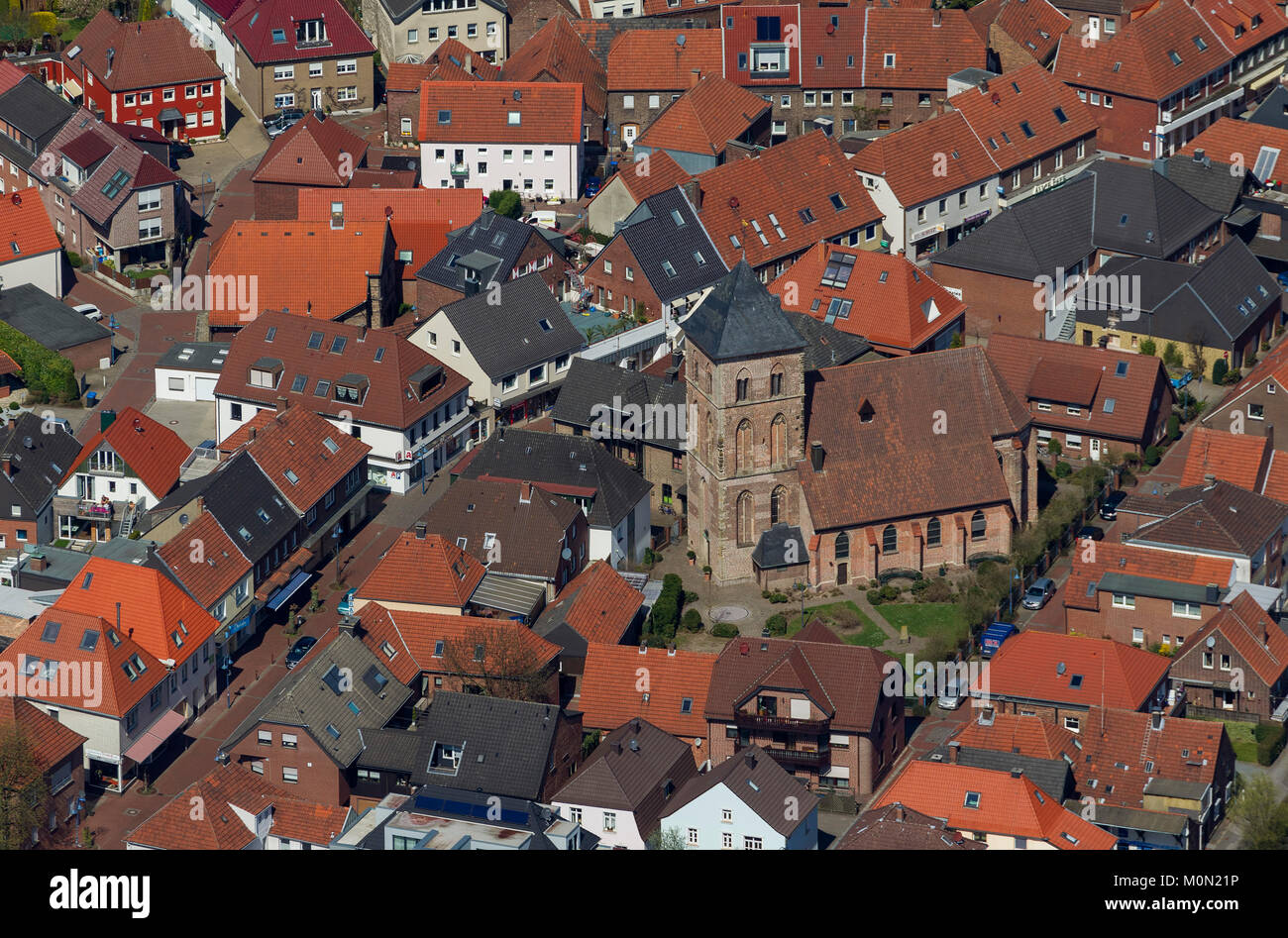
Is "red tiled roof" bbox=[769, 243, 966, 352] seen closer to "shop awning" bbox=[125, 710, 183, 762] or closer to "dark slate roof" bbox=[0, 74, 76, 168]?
"shop awning" bbox=[125, 710, 183, 762]

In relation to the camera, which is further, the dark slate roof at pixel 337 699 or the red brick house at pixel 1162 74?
the red brick house at pixel 1162 74

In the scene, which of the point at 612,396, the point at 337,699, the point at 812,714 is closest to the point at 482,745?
the point at 337,699

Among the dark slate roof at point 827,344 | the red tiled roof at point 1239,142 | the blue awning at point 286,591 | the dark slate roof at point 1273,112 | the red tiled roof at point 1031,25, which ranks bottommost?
the blue awning at point 286,591

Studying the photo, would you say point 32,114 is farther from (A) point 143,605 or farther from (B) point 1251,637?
(B) point 1251,637

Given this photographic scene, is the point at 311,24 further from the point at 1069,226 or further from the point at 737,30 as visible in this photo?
the point at 1069,226

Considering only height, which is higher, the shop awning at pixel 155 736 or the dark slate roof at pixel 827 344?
the dark slate roof at pixel 827 344

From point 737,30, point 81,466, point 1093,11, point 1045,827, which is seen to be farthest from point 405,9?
point 1045,827

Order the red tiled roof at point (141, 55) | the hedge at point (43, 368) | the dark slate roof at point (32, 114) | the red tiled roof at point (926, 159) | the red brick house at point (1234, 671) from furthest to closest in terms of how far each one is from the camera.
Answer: the red tiled roof at point (141, 55) → the dark slate roof at point (32, 114) → the red tiled roof at point (926, 159) → the hedge at point (43, 368) → the red brick house at point (1234, 671)

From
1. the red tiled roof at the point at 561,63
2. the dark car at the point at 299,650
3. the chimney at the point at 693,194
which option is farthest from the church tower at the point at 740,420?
the red tiled roof at the point at 561,63

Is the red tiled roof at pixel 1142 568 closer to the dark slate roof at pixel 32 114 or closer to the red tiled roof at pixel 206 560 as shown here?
the red tiled roof at pixel 206 560
